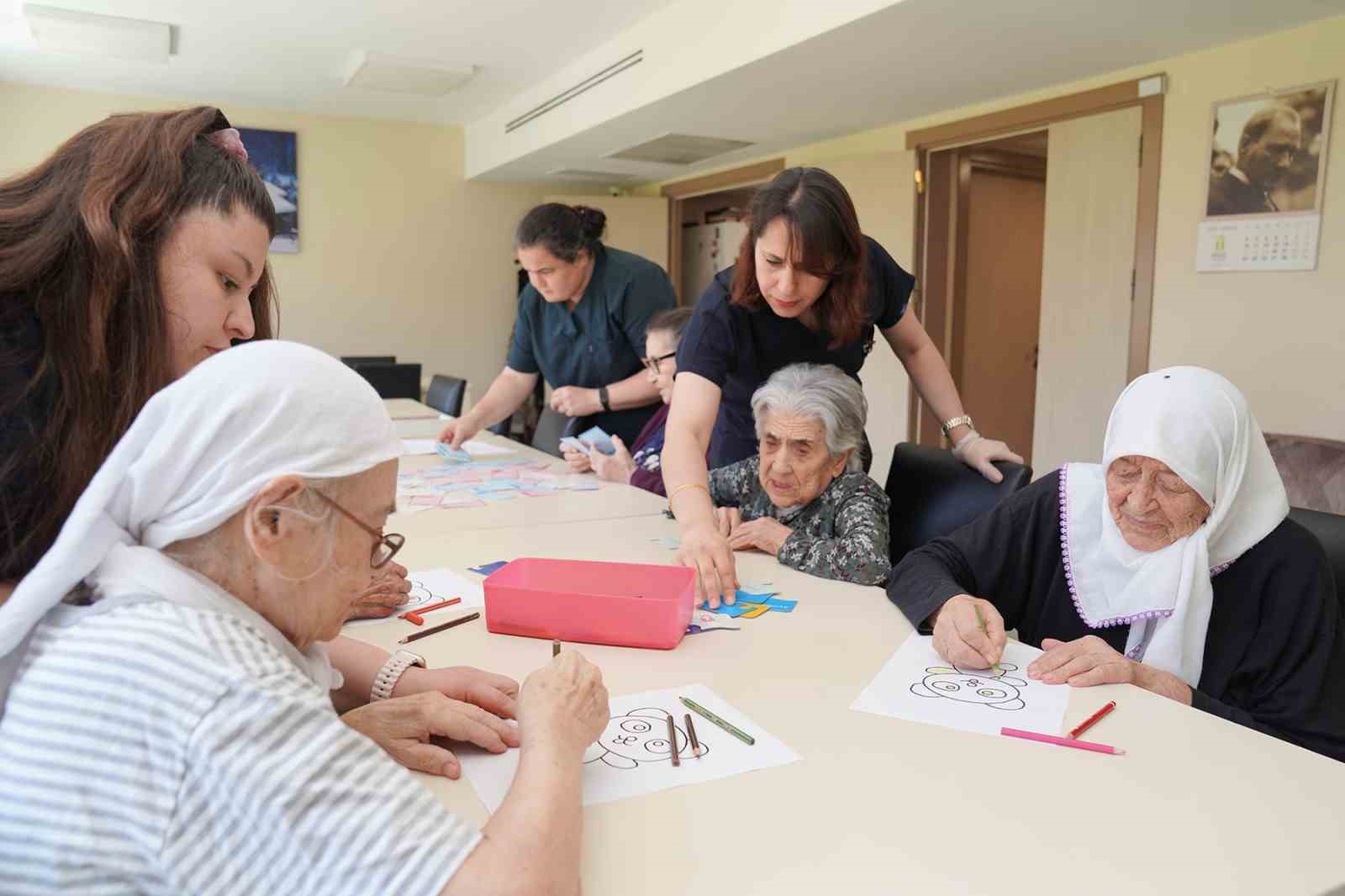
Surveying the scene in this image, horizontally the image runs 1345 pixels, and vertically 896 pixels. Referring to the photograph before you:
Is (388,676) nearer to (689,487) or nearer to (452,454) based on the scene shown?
(689,487)

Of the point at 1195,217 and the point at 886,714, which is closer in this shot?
the point at 886,714

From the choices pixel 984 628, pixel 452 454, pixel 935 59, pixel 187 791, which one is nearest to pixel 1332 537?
pixel 984 628

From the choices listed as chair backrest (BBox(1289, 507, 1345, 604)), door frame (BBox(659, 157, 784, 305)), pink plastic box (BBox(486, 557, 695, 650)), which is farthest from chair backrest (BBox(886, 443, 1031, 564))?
door frame (BBox(659, 157, 784, 305))

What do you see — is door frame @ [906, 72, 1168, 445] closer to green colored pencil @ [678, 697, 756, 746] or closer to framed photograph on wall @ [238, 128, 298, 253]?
green colored pencil @ [678, 697, 756, 746]

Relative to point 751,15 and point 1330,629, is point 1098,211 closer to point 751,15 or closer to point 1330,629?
point 751,15

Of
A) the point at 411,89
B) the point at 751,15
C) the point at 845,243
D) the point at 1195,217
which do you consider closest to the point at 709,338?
the point at 845,243

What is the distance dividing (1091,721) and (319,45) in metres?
5.45

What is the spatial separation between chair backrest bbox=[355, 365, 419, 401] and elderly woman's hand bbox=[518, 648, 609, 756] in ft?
16.2

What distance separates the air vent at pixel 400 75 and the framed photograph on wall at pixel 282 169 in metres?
1.19

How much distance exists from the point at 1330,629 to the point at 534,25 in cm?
458

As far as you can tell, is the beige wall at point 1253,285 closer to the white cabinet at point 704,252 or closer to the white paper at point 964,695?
the white paper at point 964,695

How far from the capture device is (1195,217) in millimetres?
3904

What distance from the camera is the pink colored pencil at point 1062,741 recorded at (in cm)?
108

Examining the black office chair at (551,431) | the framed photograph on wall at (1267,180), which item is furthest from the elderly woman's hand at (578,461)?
the framed photograph on wall at (1267,180)
